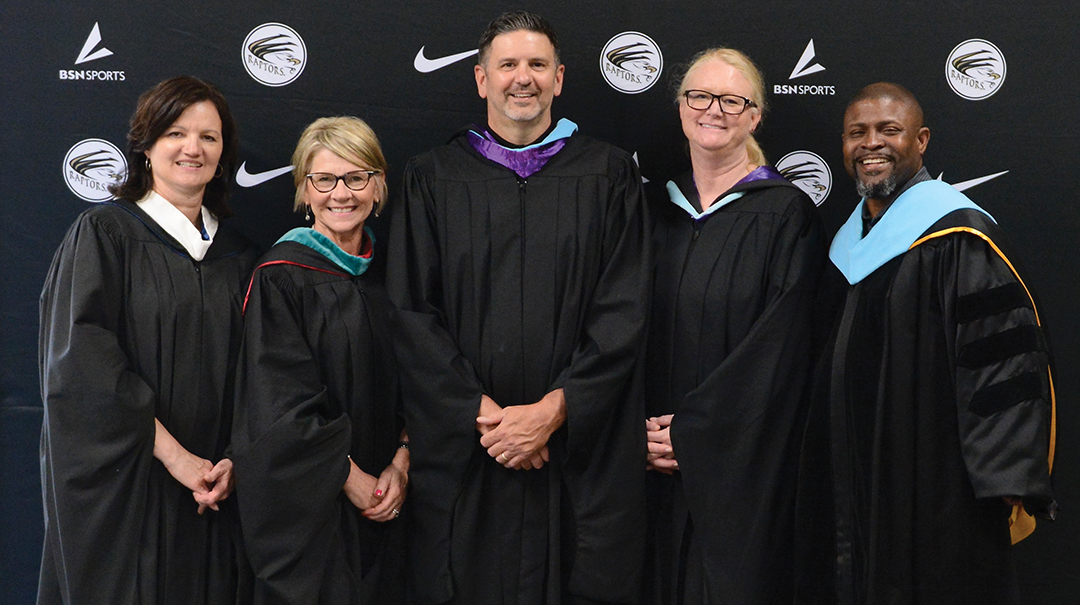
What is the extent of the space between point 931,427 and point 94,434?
2482 millimetres

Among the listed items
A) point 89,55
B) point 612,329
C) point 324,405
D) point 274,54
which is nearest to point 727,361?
point 612,329

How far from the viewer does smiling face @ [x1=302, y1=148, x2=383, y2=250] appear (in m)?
2.87

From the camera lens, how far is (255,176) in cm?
345

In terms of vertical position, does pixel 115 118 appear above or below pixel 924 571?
above

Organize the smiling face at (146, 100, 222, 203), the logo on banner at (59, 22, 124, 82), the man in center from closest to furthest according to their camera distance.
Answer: the man in center
the smiling face at (146, 100, 222, 203)
the logo on banner at (59, 22, 124, 82)

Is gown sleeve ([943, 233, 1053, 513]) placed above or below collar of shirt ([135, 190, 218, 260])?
below

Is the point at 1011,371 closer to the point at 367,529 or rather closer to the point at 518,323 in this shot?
the point at 518,323

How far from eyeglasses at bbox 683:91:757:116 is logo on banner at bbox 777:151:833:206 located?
2.33 feet

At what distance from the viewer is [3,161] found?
3.33m

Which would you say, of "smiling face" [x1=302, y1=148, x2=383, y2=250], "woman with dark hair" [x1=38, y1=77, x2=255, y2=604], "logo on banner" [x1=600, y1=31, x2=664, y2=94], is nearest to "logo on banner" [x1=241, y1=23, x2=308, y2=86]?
"woman with dark hair" [x1=38, y1=77, x2=255, y2=604]

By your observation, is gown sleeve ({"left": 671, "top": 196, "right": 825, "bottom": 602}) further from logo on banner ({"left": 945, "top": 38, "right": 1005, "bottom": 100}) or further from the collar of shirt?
the collar of shirt

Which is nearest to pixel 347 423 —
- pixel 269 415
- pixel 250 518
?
pixel 269 415

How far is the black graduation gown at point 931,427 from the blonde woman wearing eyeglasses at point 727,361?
14cm

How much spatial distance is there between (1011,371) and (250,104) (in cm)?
281
